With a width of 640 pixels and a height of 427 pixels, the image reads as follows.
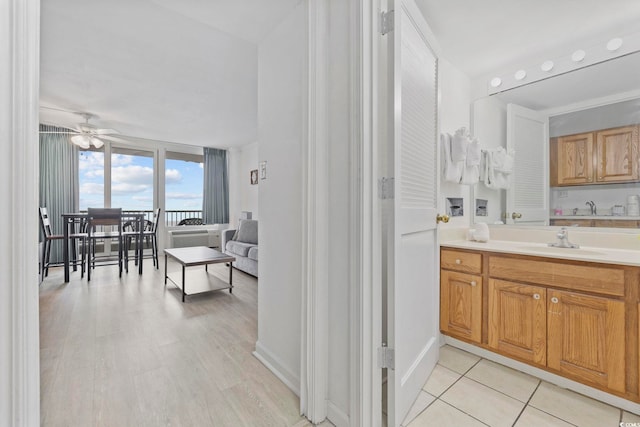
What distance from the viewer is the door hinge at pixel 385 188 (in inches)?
48.7

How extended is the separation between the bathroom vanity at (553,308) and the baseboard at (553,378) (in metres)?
0.06

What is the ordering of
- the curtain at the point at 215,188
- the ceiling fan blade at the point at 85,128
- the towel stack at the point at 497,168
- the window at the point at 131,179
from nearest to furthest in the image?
the towel stack at the point at 497,168 < the ceiling fan blade at the point at 85,128 < the window at the point at 131,179 < the curtain at the point at 215,188

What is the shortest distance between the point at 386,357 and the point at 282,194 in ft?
3.49

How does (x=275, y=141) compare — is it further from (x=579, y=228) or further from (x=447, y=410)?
(x=579, y=228)

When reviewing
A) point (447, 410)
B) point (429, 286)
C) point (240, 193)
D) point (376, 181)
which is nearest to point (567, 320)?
point (429, 286)

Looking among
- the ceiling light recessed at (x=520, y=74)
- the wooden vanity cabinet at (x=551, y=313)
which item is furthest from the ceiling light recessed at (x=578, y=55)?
the wooden vanity cabinet at (x=551, y=313)

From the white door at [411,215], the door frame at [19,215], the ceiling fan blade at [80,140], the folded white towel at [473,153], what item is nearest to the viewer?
the door frame at [19,215]

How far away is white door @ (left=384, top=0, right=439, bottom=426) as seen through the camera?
1.23 meters

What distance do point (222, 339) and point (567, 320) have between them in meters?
2.33

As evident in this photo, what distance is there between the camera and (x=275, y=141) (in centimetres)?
178

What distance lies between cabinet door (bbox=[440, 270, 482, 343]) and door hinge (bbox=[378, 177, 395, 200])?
1.19 m

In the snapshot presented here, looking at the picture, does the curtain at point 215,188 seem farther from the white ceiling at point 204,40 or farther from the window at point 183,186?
the white ceiling at point 204,40

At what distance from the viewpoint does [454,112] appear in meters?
2.41

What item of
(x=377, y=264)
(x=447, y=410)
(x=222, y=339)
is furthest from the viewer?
(x=222, y=339)
